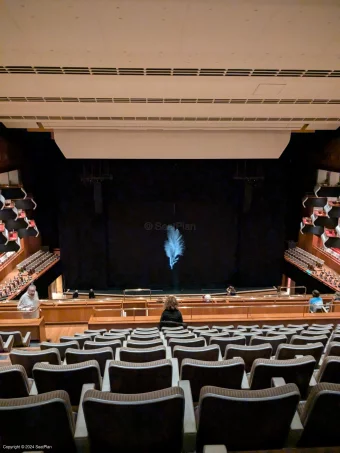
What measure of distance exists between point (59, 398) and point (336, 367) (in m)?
1.78

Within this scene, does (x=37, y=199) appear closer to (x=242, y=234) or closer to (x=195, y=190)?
(x=195, y=190)

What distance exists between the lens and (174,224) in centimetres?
1560

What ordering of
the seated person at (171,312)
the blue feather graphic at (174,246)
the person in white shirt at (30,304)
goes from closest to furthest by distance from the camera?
the seated person at (171,312), the person in white shirt at (30,304), the blue feather graphic at (174,246)

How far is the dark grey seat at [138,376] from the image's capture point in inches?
84.7

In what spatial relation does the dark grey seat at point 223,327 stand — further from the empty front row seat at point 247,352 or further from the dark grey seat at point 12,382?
the dark grey seat at point 12,382

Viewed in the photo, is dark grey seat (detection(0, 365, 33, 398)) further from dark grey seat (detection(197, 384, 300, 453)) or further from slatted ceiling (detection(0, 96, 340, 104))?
slatted ceiling (detection(0, 96, 340, 104))

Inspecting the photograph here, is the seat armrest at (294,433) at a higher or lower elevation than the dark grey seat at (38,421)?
lower

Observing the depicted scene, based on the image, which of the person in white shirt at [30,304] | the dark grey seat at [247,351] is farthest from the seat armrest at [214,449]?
the person in white shirt at [30,304]

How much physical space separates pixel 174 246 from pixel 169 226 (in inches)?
37.0

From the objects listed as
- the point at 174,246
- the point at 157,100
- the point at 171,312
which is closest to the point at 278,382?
the point at 171,312

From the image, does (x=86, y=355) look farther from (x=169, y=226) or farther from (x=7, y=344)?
(x=169, y=226)

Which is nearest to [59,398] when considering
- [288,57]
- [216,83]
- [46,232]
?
[288,57]

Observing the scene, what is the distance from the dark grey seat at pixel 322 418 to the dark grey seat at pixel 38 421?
41.6 inches

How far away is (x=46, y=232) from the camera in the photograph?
55.7 feet
